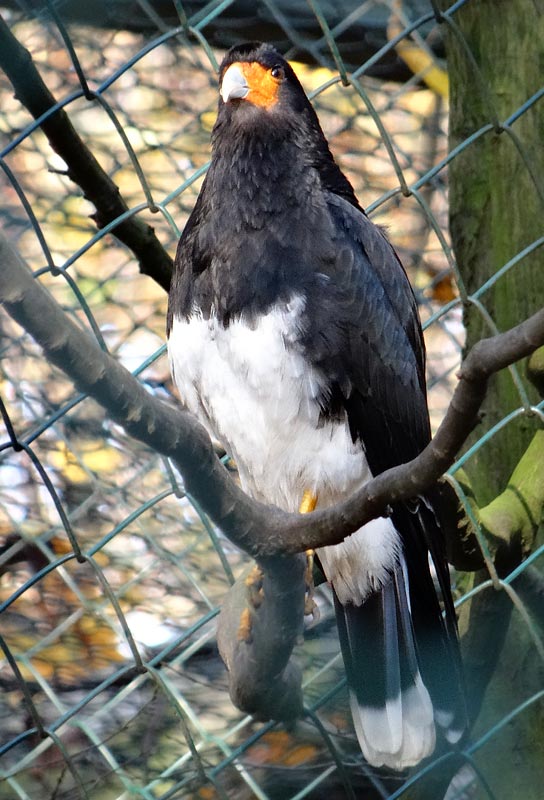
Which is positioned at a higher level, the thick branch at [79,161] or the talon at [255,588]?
the thick branch at [79,161]

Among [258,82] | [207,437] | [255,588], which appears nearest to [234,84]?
[258,82]

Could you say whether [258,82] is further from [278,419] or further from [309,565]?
[309,565]

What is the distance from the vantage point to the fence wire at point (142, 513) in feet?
6.42

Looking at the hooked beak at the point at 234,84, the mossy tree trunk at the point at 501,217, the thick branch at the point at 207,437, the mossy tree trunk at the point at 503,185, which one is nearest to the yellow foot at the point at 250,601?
the thick branch at the point at 207,437

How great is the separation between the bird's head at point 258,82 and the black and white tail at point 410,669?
784mm

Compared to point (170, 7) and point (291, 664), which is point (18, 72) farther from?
point (170, 7)

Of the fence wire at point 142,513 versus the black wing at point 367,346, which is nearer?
the black wing at point 367,346

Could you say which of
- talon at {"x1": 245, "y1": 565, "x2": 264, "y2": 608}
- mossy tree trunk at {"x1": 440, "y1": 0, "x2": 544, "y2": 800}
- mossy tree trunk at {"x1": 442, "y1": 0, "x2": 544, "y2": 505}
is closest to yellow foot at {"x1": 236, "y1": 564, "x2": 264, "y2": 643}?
talon at {"x1": 245, "y1": 565, "x2": 264, "y2": 608}

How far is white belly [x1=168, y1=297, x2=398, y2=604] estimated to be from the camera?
A: 1751 millimetres

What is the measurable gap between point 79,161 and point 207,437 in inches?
32.8

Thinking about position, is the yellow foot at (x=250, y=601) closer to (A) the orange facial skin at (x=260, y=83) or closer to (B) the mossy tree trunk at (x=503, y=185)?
(B) the mossy tree trunk at (x=503, y=185)

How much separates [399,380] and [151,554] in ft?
2.39

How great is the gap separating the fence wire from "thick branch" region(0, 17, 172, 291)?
58 millimetres

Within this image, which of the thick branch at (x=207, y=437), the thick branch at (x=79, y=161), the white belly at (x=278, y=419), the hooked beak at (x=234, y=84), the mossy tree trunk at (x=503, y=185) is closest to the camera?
the thick branch at (x=207, y=437)
